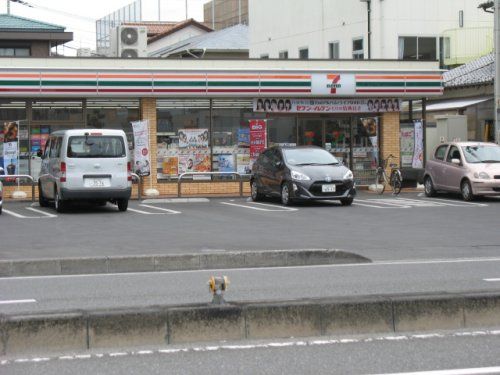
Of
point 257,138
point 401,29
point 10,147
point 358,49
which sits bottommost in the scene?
point 10,147

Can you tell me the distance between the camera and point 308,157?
76.5 ft

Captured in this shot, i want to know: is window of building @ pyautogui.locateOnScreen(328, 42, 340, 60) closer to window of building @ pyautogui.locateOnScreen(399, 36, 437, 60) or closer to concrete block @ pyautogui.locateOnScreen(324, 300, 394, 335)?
window of building @ pyautogui.locateOnScreen(399, 36, 437, 60)

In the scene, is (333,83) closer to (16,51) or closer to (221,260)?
(221,260)

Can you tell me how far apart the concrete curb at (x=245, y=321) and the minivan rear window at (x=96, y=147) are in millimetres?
13587

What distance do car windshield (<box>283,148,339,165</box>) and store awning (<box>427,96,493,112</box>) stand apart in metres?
12.8

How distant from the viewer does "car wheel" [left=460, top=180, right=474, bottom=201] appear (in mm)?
23938

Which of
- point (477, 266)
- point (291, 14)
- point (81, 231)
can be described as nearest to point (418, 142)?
point (81, 231)

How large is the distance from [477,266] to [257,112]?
1623 cm

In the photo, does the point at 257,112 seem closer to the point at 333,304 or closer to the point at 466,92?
the point at 466,92

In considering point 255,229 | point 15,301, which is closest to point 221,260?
point 15,301

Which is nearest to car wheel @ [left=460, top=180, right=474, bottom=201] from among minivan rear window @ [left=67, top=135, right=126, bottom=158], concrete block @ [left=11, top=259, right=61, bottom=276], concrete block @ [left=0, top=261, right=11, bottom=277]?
minivan rear window @ [left=67, top=135, right=126, bottom=158]

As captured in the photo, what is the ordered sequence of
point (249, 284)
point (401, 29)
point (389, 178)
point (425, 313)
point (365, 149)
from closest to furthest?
point (425, 313) < point (249, 284) < point (389, 178) < point (365, 149) < point (401, 29)

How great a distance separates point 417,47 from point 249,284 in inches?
1350

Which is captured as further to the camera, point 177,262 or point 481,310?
point 177,262
